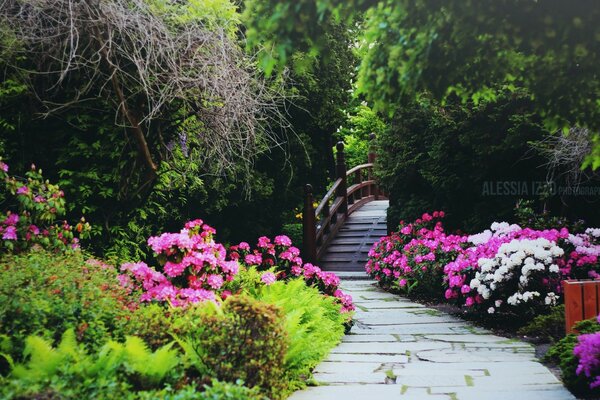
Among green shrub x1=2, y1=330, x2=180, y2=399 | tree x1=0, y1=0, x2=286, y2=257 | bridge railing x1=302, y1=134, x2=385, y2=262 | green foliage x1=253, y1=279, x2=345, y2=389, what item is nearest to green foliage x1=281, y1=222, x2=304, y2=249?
bridge railing x1=302, y1=134, x2=385, y2=262

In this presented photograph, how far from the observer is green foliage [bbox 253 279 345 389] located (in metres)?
4.91

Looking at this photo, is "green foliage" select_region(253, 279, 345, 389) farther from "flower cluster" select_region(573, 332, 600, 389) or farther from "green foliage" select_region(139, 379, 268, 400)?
"flower cluster" select_region(573, 332, 600, 389)

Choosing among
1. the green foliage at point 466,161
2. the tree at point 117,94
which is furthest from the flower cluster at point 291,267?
the green foliage at point 466,161

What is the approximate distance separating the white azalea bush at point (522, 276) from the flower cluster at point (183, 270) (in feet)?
10.2

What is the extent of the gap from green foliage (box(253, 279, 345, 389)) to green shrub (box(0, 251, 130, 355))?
1.22 metres

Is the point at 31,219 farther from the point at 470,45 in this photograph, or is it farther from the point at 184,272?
the point at 470,45

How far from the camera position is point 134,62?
6492 mm

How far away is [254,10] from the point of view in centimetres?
373

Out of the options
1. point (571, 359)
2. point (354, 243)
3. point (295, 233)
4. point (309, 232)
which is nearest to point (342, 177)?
point (295, 233)

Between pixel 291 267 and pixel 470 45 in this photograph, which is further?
pixel 291 267

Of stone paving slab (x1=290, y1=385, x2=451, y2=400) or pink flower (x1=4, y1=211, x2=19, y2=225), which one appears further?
pink flower (x1=4, y1=211, x2=19, y2=225)

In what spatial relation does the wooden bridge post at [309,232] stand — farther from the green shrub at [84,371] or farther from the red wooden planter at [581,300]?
the green shrub at [84,371]

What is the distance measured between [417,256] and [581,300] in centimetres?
421

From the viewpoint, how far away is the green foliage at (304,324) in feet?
16.1
